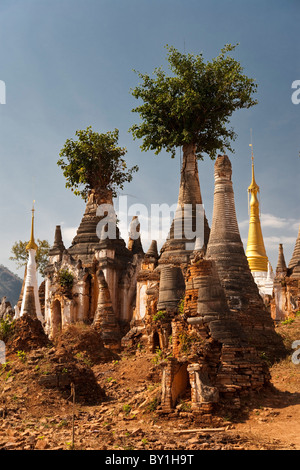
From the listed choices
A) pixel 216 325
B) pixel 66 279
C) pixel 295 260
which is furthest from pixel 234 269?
pixel 66 279

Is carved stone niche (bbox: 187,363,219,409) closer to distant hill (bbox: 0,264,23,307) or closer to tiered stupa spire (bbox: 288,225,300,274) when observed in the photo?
tiered stupa spire (bbox: 288,225,300,274)

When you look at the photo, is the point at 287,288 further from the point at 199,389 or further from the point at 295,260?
the point at 199,389

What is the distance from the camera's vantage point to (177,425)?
11570mm

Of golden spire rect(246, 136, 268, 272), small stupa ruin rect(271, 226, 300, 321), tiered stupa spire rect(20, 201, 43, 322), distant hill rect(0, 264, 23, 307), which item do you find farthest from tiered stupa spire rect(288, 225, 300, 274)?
distant hill rect(0, 264, 23, 307)

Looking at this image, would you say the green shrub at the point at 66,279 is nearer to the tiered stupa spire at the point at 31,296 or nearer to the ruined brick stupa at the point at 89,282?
the ruined brick stupa at the point at 89,282

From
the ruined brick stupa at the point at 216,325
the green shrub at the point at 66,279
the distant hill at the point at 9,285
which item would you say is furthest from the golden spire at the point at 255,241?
the distant hill at the point at 9,285

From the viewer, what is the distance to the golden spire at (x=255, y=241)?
36.4 m

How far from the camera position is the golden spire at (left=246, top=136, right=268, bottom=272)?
3641cm

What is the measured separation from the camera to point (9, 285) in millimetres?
113812

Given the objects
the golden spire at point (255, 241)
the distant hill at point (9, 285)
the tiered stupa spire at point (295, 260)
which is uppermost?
the distant hill at point (9, 285)

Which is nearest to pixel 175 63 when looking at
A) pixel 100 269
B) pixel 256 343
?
pixel 100 269

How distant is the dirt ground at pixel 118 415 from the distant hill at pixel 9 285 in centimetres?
9486

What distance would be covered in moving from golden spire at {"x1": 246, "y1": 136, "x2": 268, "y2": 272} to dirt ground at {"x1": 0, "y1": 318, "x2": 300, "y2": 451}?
17.8 m
